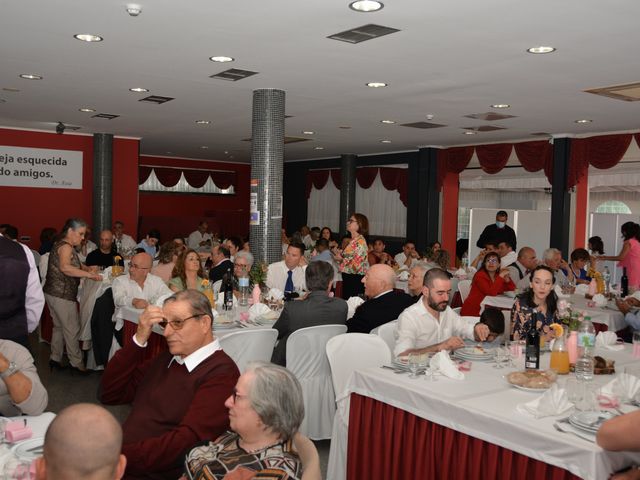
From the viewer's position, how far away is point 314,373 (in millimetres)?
4113

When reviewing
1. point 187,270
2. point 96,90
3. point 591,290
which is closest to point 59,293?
point 187,270

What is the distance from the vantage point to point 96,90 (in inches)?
283

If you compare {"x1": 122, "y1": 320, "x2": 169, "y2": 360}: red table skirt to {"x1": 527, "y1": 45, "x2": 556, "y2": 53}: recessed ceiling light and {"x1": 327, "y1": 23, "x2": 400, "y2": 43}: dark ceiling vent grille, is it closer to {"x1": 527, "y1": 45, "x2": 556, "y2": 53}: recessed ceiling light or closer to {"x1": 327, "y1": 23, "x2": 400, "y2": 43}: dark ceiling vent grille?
{"x1": 327, "y1": 23, "x2": 400, "y2": 43}: dark ceiling vent grille

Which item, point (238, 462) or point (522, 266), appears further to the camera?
point (522, 266)

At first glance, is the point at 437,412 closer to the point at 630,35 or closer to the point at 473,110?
the point at 630,35

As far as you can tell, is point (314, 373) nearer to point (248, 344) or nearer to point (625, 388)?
point (248, 344)

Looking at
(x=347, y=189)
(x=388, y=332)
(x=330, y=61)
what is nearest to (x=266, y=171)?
(x=330, y=61)

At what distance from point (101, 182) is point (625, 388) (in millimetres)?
10367

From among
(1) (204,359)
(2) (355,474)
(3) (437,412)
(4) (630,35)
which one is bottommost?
(2) (355,474)

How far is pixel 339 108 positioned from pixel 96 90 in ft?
9.35

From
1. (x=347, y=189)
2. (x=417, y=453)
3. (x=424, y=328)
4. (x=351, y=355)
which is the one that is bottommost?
(x=417, y=453)

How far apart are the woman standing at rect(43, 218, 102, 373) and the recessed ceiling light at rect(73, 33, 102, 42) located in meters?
1.46

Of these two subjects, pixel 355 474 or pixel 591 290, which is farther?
pixel 591 290

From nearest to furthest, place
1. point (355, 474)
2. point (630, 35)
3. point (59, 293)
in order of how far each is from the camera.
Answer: point (355, 474), point (630, 35), point (59, 293)
